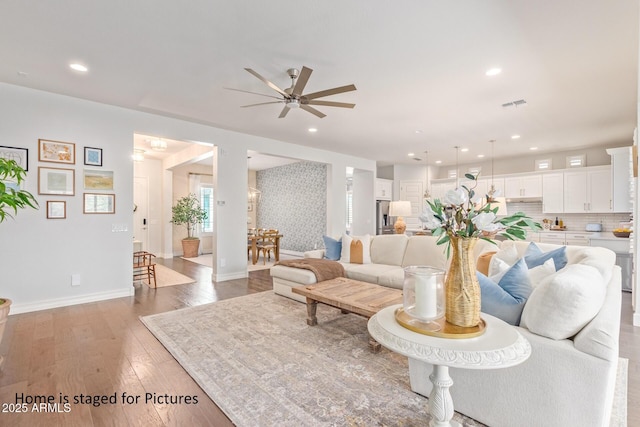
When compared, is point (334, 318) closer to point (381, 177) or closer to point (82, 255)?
point (82, 255)

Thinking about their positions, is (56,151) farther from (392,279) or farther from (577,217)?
(577,217)

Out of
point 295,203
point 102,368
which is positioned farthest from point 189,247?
point 102,368

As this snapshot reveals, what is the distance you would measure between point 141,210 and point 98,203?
395 centimetres

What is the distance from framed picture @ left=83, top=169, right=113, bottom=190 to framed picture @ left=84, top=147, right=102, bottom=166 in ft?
0.36

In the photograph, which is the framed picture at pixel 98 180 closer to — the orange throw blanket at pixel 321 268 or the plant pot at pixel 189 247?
the orange throw blanket at pixel 321 268

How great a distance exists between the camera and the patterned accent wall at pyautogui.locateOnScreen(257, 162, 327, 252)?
816 cm

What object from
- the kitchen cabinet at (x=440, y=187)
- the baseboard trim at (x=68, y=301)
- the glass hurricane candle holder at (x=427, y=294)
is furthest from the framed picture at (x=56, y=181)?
the kitchen cabinet at (x=440, y=187)

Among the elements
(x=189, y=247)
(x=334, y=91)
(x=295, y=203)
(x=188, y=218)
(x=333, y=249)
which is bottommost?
(x=189, y=247)

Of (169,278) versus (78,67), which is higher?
(78,67)

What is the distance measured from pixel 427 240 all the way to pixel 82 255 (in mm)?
4772

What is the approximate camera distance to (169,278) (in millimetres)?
5570

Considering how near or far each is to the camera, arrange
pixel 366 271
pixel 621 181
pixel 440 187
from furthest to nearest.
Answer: pixel 440 187, pixel 621 181, pixel 366 271

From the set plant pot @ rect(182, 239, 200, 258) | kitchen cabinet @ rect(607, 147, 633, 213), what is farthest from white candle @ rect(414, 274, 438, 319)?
plant pot @ rect(182, 239, 200, 258)

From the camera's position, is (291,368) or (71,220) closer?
(291,368)
